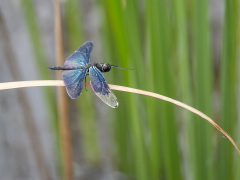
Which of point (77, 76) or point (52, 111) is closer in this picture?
point (77, 76)

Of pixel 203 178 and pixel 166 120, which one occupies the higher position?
pixel 166 120

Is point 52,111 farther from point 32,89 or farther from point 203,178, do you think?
point 32,89

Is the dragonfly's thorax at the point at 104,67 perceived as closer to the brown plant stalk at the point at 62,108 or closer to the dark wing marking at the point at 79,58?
the dark wing marking at the point at 79,58

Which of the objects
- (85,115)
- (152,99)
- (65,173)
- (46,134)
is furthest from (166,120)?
(46,134)

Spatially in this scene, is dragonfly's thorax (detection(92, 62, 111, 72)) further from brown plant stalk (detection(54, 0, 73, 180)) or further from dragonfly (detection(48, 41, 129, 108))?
brown plant stalk (detection(54, 0, 73, 180))

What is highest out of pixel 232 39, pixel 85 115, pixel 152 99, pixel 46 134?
pixel 232 39

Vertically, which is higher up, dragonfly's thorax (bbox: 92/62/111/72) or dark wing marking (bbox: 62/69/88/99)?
dragonfly's thorax (bbox: 92/62/111/72)

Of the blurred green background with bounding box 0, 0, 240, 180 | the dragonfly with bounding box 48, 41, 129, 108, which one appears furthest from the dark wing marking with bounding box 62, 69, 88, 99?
the blurred green background with bounding box 0, 0, 240, 180

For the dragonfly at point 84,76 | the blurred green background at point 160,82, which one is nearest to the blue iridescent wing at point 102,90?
the dragonfly at point 84,76

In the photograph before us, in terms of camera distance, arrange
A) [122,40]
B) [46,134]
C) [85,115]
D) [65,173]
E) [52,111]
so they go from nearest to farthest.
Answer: [122,40] < [65,173] < [52,111] < [85,115] < [46,134]
